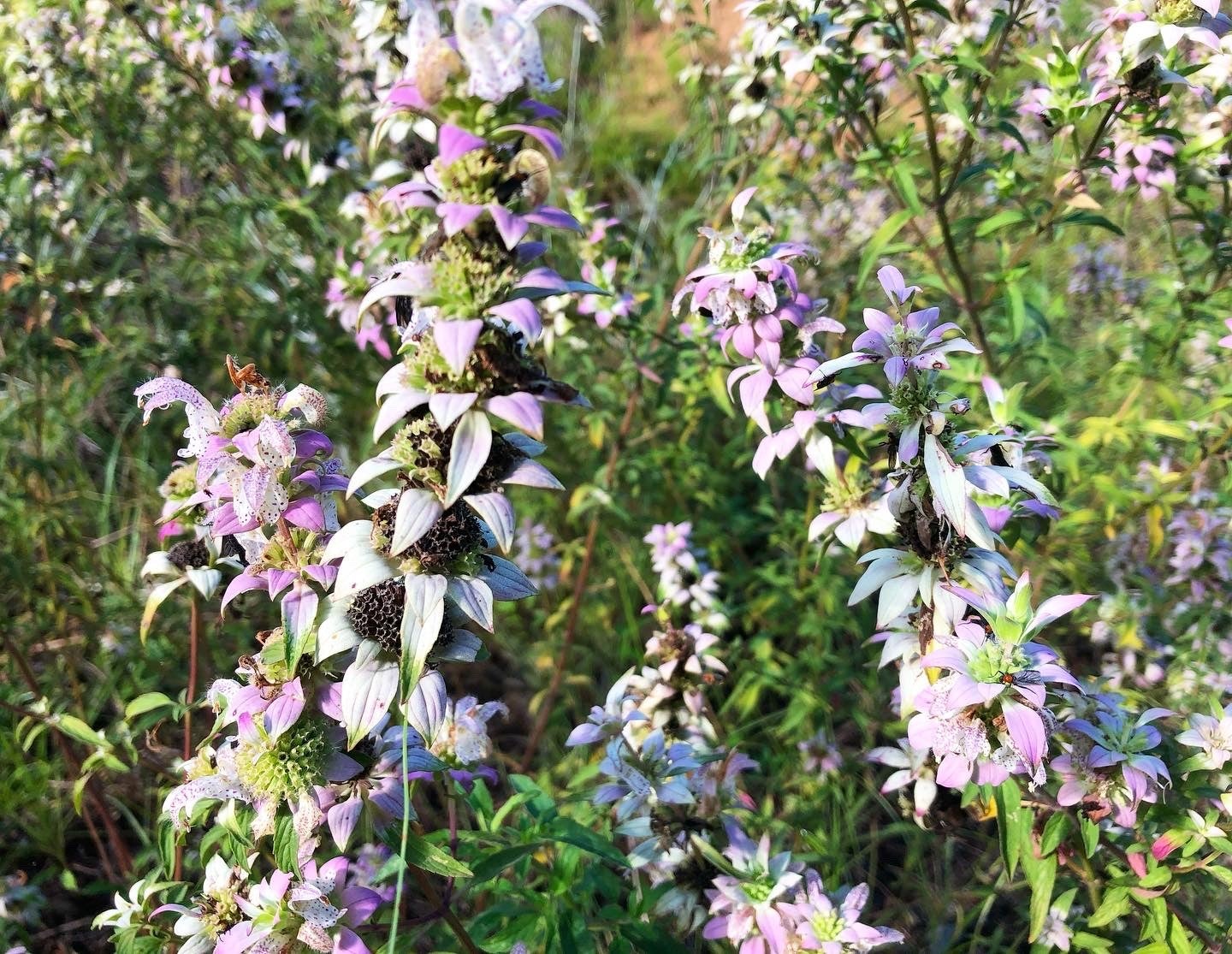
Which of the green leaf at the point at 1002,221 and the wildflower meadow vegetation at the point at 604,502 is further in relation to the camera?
the green leaf at the point at 1002,221

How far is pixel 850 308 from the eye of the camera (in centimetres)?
355

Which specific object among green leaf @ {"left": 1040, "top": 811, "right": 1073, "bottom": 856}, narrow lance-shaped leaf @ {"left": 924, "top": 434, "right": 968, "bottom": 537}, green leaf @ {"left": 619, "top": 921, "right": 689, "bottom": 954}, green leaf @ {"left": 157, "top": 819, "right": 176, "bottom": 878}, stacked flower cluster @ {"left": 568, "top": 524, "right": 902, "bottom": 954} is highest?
narrow lance-shaped leaf @ {"left": 924, "top": 434, "right": 968, "bottom": 537}

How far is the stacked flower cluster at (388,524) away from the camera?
1107 mm

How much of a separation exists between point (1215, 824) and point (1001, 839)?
0.61 metres

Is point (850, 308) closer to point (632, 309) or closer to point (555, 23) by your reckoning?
point (632, 309)

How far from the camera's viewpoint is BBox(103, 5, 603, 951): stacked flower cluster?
111cm

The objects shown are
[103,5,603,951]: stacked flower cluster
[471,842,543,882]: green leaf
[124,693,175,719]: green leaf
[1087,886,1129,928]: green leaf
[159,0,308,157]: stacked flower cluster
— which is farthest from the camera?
[159,0,308,157]: stacked flower cluster

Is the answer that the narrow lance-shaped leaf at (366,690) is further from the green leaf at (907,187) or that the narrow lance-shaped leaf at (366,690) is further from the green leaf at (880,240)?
the green leaf at (907,187)

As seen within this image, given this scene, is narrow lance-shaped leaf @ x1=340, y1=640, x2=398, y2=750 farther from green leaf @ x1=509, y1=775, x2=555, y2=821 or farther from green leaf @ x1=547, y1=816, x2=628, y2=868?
green leaf @ x1=509, y1=775, x2=555, y2=821

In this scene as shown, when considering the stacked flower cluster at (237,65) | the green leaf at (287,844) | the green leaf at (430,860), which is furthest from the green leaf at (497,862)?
the stacked flower cluster at (237,65)

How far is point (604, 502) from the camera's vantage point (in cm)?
321

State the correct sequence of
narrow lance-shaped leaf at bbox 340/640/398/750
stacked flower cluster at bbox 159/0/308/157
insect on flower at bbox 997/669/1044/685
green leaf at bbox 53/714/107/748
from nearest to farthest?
narrow lance-shaped leaf at bbox 340/640/398/750 → insect on flower at bbox 997/669/1044/685 → green leaf at bbox 53/714/107/748 → stacked flower cluster at bbox 159/0/308/157

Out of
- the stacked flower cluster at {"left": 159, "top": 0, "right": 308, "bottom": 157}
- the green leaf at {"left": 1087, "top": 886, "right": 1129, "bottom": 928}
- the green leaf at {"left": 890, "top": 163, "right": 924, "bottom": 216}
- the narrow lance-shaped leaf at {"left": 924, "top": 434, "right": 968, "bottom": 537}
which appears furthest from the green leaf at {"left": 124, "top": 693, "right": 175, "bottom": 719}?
the stacked flower cluster at {"left": 159, "top": 0, "right": 308, "bottom": 157}

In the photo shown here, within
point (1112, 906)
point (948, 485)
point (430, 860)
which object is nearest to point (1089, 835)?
point (1112, 906)
